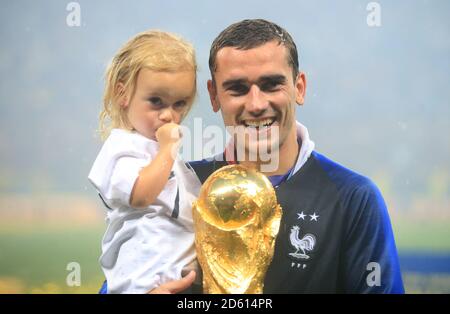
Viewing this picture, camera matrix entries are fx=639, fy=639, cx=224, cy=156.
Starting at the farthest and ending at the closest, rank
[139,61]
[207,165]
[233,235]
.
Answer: [207,165] < [139,61] < [233,235]

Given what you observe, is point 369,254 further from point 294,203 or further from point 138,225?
point 138,225

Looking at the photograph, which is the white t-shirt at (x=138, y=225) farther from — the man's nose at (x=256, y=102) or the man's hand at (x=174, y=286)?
the man's nose at (x=256, y=102)

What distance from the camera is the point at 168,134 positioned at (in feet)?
6.11

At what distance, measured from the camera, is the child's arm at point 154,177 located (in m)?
1.79

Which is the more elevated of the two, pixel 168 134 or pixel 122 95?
pixel 122 95

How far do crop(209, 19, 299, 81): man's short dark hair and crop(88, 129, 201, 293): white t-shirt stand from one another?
369 mm

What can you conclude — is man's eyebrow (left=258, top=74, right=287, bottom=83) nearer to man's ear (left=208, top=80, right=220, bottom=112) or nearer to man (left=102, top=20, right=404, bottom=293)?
man (left=102, top=20, right=404, bottom=293)

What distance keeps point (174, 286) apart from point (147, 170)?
34 cm

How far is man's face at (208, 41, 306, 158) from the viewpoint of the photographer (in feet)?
6.21

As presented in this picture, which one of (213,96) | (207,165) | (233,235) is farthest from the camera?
(207,165)

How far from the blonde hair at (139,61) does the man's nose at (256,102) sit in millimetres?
189
